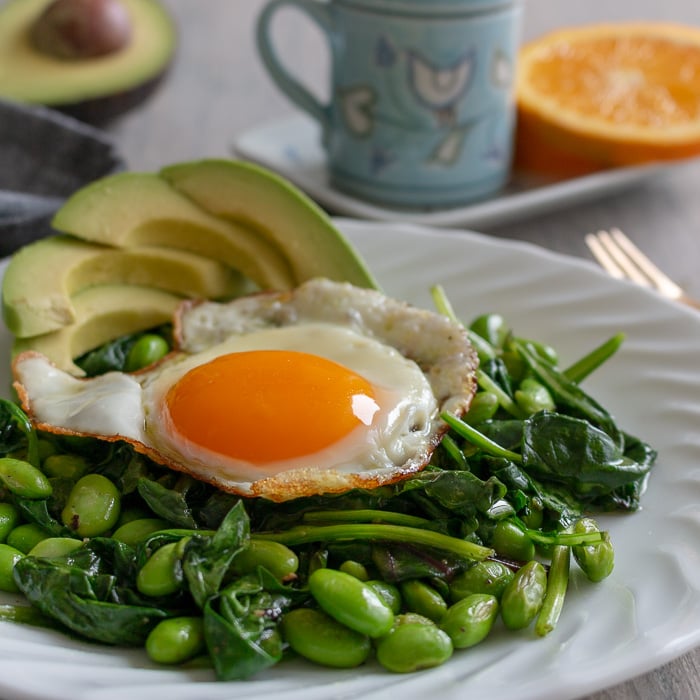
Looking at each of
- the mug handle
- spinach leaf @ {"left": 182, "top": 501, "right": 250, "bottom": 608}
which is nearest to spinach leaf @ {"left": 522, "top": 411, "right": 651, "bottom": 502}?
spinach leaf @ {"left": 182, "top": 501, "right": 250, "bottom": 608}

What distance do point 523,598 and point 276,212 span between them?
207cm

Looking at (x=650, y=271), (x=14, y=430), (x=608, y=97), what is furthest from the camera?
(x=608, y=97)

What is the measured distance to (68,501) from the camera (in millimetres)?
3049

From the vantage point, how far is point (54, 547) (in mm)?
2840

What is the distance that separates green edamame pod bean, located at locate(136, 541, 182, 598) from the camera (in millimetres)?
2654

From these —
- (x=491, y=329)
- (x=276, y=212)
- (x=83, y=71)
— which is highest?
(x=276, y=212)

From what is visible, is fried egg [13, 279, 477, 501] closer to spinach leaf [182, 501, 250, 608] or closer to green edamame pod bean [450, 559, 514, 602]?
spinach leaf [182, 501, 250, 608]

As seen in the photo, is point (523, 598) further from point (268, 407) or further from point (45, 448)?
point (45, 448)

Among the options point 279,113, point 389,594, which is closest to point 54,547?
point 389,594

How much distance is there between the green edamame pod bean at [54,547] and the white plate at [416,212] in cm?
298

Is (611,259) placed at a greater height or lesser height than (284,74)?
lesser

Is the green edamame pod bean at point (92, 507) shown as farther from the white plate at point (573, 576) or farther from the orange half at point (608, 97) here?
the orange half at point (608, 97)

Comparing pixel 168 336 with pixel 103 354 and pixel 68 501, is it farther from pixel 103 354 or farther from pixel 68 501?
pixel 68 501

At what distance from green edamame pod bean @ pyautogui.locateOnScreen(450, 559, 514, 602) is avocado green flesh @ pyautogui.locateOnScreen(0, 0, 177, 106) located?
4620 mm
